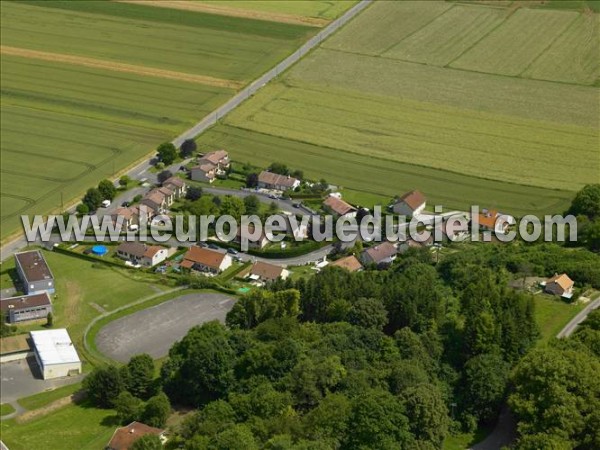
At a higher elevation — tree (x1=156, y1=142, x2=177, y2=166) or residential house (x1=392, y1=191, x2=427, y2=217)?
tree (x1=156, y1=142, x2=177, y2=166)

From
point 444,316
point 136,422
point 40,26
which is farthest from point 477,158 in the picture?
point 40,26

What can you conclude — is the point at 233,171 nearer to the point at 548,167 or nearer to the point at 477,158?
the point at 477,158

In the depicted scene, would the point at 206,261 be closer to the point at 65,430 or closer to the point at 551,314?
the point at 65,430

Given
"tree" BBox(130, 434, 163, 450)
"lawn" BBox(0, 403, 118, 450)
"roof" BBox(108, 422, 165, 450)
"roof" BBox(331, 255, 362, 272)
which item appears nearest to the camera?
"tree" BBox(130, 434, 163, 450)

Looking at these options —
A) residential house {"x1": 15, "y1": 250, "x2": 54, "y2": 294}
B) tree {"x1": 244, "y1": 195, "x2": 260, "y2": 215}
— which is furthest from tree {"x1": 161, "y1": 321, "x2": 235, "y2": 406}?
tree {"x1": 244, "y1": 195, "x2": 260, "y2": 215}

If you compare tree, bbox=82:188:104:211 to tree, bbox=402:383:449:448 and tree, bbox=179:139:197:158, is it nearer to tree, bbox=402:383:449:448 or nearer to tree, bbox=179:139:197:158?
tree, bbox=179:139:197:158

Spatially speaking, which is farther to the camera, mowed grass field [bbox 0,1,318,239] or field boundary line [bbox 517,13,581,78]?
field boundary line [bbox 517,13,581,78]
